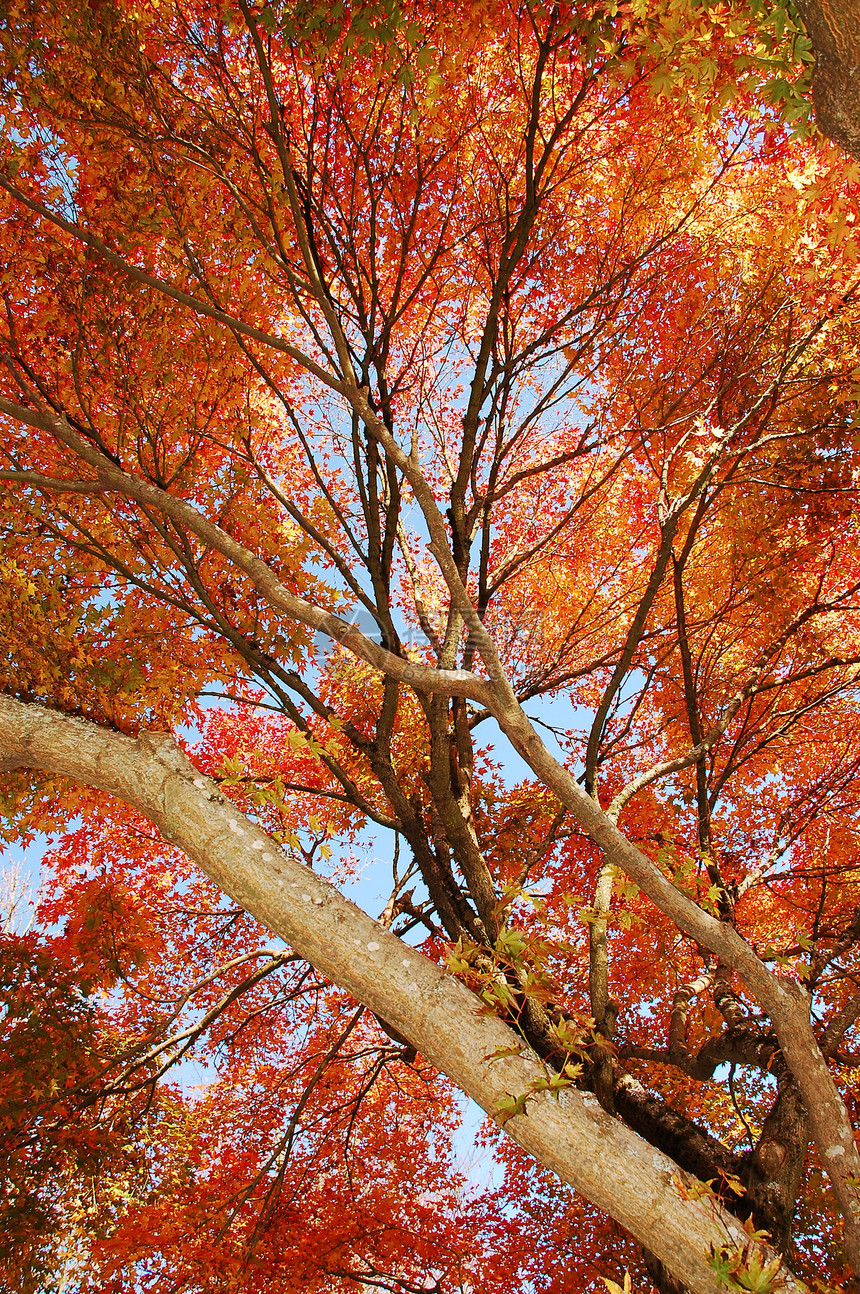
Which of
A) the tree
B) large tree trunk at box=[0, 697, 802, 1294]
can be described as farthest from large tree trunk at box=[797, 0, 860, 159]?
large tree trunk at box=[0, 697, 802, 1294]

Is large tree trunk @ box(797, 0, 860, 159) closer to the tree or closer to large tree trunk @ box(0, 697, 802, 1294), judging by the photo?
the tree

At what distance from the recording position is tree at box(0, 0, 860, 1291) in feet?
11.4

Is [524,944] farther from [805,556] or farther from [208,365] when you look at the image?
[805,556]

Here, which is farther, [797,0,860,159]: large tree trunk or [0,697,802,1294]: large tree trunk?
[0,697,802,1294]: large tree trunk

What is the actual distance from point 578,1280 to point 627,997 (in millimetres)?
2858

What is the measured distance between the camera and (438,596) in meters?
9.61

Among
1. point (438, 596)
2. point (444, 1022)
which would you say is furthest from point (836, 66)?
point (438, 596)

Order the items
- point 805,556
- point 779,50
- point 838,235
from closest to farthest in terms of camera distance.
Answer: point 838,235 → point 779,50 → point 805,556

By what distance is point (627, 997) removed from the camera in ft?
29.6

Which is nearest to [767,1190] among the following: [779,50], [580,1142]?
[580,1142]

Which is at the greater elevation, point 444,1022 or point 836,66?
point 836,66

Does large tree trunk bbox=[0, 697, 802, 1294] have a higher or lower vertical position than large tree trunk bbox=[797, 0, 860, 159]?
lower

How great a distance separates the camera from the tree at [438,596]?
11.4ft

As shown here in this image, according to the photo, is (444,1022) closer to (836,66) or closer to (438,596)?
(836,66)
